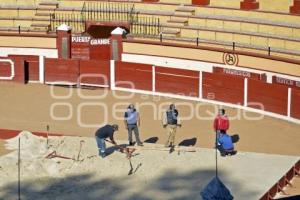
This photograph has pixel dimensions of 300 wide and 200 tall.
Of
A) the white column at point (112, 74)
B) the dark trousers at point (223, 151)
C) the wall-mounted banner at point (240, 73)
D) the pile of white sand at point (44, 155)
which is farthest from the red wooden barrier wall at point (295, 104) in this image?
the white column at point (112, 74)

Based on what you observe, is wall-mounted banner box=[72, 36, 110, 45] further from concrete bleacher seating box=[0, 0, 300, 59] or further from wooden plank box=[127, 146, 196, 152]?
wooden plank box=[127, 146, 196, 152]

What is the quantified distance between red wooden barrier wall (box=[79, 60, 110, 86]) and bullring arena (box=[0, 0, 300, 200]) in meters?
0.04

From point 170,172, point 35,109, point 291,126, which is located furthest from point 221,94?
point 170,172

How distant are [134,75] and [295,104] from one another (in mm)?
6139

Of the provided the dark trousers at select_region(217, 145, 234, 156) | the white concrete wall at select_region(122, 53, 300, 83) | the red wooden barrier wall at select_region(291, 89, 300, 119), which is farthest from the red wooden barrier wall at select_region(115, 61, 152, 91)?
the dark trousers at select_region(217, 145, 234, 156)

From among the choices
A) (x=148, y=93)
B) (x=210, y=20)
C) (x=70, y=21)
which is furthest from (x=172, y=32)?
(x=70, y=21)

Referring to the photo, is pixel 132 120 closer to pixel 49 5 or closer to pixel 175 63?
pixel 175 63

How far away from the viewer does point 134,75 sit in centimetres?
A: 2877

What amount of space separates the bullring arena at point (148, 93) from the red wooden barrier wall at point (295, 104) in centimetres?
3

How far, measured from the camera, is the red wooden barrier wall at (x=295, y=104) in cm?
2458

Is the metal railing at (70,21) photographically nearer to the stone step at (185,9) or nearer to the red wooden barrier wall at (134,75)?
the stone step at (185,9)

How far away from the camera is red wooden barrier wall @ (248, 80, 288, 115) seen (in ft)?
82.2

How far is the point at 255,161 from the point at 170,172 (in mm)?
1980

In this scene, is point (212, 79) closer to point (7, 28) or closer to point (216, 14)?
point (216, 14)
